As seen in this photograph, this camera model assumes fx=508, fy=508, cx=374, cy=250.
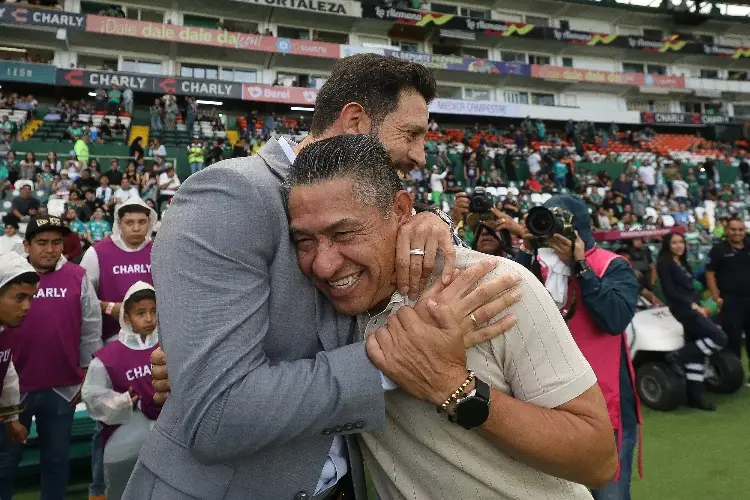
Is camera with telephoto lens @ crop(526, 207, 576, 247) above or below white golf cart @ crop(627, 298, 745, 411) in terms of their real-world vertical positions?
above

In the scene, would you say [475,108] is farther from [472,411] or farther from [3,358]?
[472,411]

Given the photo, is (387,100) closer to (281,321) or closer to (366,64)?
(366,64)

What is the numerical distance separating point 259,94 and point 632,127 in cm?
2370

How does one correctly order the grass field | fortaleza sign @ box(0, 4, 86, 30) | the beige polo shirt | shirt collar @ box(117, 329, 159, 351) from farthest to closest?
1. fortaleza sign @ box(0, 4, 86, 30)
2. the grass field
3. shirt collar @ box(117, 329, 159, 351)
4. the beige polo shirt

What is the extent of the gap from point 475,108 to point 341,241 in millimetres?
28665

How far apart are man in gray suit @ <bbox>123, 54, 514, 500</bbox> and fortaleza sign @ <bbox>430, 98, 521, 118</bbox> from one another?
89.0ft

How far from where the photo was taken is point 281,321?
3.54ft

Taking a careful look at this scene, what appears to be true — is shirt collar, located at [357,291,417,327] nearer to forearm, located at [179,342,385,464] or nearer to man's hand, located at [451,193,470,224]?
forearm, located at [179,342,385,464]

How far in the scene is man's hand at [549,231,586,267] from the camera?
2.60 meters

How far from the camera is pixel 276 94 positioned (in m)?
24.7

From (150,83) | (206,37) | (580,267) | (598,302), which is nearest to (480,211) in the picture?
(580,267)

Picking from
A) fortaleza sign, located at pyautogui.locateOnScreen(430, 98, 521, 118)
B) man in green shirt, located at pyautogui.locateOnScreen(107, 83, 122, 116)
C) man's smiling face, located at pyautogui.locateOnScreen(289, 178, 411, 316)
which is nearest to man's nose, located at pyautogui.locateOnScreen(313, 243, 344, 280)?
man's smiling face, located at pyautogui.locateOnScreen(289, 178, 411, 316)

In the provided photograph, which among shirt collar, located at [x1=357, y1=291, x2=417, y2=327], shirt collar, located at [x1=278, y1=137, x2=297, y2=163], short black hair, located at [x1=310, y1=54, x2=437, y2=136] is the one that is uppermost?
short black hair, located at [x1=310, y1=54, x2=437, y2=136]

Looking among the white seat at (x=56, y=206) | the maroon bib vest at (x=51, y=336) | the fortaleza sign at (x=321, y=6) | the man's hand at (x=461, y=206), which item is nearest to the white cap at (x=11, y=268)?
the maroon bib vest at (x=51, y=336)
